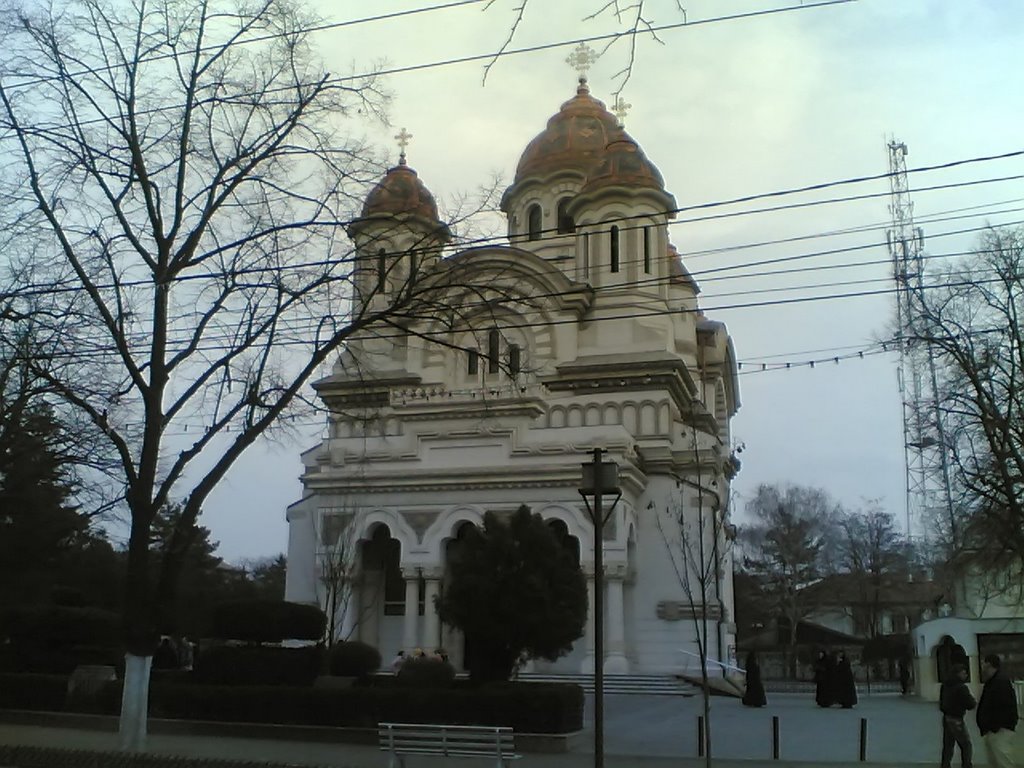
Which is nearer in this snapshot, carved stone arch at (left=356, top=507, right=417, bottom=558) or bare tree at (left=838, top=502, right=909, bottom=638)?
carved stone arch at (left=356, top=507, right=417, bottom=558)

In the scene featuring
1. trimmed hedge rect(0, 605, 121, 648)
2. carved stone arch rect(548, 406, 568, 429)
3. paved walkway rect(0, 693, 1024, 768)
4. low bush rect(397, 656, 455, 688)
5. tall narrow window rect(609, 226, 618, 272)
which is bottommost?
paved walkway rect(0, 693, 1024, 768)

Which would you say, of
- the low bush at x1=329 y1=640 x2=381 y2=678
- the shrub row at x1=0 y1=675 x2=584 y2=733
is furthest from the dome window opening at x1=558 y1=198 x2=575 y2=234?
the shrub row at x1=0 y1=675 x2=584 y2=733

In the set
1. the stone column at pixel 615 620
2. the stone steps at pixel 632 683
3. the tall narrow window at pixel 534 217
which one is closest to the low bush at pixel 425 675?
the stone steps at pixel 632 683

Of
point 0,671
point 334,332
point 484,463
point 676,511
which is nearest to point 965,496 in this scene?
point 676,511

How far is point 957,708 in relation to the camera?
12.4 meters

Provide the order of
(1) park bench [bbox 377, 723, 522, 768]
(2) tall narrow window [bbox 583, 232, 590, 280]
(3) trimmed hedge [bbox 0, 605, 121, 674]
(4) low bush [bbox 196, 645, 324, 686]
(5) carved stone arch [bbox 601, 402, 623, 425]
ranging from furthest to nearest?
1. (2) tall narrow window [bbox 583, 232, 590, 280]
2. (5) carved stone arch [bbox 601, 402, 623, 425]
3. (3) trimmed hedge [bbox 0, 605, 121, 674]
4. (4) low bush [bbox 196, 645, 324, 686]
5. (1) park bench [bbox 377, 723, 522, 768]

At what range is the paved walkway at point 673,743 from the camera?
1423 cm

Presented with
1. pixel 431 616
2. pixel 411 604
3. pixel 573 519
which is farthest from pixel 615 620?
pixel 411 604

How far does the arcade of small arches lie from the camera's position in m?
29.5

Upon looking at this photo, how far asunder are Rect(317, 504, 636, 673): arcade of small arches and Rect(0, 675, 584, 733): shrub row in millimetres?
11563

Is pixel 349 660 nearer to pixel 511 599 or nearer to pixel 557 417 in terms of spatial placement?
pixel 511 599

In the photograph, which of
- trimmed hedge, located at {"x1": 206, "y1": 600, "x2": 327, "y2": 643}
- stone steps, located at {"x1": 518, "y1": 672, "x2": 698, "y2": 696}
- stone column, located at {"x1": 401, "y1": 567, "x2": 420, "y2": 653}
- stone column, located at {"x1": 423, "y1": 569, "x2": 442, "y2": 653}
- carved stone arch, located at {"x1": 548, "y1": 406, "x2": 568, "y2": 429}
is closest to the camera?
trimmed hedge, located at {"x1": 206, "y1": 600, "x2": 327, "y2": 643}

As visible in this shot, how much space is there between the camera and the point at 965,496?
22984 mm

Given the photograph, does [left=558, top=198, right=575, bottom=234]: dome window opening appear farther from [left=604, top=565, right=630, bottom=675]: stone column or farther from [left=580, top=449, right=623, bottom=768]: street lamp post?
[left=580, top=449, right=623, bottom=768]: street lamp post
